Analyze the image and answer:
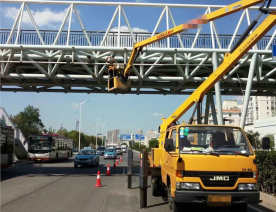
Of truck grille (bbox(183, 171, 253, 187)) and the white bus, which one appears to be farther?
the white bus

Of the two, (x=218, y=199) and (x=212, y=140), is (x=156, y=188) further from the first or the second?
(x=218, y=199)

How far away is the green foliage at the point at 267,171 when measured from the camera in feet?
32.4

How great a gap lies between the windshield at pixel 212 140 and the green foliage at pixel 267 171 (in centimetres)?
316

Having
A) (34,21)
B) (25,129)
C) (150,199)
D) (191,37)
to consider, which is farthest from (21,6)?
(25,129)

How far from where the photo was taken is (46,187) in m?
12.8

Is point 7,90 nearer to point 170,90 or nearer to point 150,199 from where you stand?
point 170,90

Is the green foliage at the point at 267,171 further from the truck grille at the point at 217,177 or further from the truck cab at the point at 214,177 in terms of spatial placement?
the truck grille at the point at 217,177

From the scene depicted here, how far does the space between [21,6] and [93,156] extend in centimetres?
1304

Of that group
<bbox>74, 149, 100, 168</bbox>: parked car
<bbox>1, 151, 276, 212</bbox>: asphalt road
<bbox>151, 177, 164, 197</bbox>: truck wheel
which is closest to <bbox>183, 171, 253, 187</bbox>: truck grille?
<bbox>1, 151, 276, 212</bbox>: asphalt road

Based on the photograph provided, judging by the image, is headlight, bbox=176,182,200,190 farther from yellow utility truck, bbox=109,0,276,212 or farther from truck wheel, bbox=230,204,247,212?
truck wheel, bbox=230,204,247,212

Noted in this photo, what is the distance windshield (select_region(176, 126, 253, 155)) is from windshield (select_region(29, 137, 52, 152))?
25025 mm

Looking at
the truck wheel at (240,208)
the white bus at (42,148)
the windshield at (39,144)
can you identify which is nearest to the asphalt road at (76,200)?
the truck wheel at (240,208)

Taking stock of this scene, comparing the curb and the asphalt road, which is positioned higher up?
the curb

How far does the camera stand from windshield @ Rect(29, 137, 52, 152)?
3006 cm
